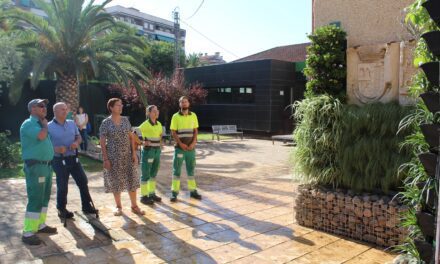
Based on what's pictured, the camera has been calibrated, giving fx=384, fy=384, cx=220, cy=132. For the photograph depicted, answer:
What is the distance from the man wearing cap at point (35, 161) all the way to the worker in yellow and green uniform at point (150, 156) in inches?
74.7

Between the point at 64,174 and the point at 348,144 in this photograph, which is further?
the point at 64,174

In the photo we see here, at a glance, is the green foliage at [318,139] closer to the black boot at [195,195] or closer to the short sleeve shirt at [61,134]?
the black boot at [195,195]

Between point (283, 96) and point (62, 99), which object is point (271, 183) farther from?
point (283, 96)

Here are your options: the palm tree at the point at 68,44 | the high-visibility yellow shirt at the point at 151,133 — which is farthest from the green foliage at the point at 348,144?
the palm tree at the point at 68,44

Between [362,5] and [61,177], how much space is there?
4.62 meters

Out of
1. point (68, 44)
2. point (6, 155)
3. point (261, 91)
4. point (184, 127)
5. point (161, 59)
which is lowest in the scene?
point (6, 155)

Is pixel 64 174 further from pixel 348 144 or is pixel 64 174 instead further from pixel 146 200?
pixel 348 144

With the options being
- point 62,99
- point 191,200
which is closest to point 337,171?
point 191,200

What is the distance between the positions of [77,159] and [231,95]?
1652 centimetres

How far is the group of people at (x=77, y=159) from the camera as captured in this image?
4461 mm

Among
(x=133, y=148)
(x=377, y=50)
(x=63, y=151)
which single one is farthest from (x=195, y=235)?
(x=377, y=50)

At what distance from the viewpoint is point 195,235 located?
Result: 4766mm

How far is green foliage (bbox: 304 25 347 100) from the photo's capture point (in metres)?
4.94

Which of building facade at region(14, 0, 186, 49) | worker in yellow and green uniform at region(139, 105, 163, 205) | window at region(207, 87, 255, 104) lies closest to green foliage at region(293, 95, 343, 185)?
worker in yellow and green uniform at region(139, 105, 163, 205)
